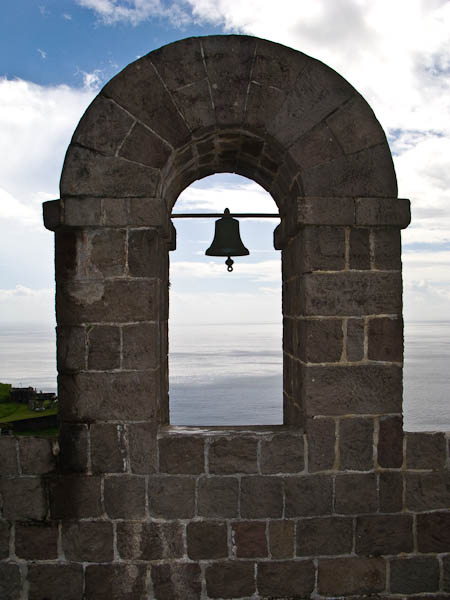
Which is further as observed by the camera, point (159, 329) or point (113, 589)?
point (159, 329)

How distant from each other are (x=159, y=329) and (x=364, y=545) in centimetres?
191

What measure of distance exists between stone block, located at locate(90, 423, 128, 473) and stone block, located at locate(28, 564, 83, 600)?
668 mm

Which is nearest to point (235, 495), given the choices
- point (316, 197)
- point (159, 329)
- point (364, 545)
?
point (364, 545)

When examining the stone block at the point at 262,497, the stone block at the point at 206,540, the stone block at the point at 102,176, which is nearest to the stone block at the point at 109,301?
the stone block at the point at 102,176

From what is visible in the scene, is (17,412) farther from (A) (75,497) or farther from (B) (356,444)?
(B) (356,444)

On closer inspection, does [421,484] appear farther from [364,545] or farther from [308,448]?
[308,448]

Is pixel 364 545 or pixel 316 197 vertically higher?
pixel 316 197

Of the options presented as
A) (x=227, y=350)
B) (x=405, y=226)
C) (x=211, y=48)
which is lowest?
(x=227, y=350)

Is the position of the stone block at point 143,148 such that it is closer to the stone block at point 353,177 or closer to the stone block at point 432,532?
the stone block at point 353,177

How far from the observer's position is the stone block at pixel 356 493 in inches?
131

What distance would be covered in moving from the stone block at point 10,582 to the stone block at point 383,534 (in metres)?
2.16

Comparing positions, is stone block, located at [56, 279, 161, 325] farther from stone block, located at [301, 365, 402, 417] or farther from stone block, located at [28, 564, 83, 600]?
stone block, located at [28, 564, 83, 600]

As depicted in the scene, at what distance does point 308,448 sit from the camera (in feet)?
10.8

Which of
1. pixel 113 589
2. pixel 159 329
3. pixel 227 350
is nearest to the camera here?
pixel 113 589
